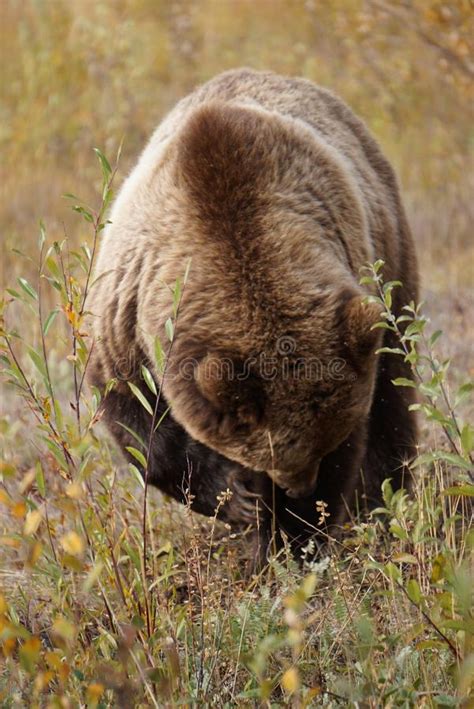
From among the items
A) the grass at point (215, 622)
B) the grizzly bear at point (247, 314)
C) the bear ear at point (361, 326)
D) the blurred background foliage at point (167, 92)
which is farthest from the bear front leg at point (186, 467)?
the blurred background foliage at point (167, 92)

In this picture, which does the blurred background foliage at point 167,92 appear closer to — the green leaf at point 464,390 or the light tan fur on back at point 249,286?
the light tan fur on back at point 249,286

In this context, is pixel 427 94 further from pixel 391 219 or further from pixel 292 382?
pixel 292 382

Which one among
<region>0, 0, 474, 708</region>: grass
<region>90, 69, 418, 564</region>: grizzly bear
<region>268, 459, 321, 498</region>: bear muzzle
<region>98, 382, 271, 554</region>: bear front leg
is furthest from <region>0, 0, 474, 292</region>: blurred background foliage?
<region>268, 459, 321, 498</region>: bear muzzle

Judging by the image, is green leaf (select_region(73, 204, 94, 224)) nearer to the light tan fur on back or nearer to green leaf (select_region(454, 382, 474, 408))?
the light tan fur on back

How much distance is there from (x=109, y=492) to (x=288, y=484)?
4.13 feet

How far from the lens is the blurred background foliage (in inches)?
421

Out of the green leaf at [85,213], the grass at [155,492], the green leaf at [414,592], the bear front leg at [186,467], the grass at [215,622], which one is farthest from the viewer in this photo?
→ the bear front leg at [186,467]

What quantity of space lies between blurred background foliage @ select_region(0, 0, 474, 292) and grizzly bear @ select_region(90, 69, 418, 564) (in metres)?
5.86

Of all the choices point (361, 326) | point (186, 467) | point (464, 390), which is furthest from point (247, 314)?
point (464, 390)

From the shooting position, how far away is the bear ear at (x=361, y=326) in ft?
11.4

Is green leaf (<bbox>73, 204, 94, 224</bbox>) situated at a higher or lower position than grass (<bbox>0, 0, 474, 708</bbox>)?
higher

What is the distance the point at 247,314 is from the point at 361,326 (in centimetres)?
43

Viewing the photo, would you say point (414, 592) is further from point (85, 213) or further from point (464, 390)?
point (85, 213)

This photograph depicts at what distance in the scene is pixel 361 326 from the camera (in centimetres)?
349
